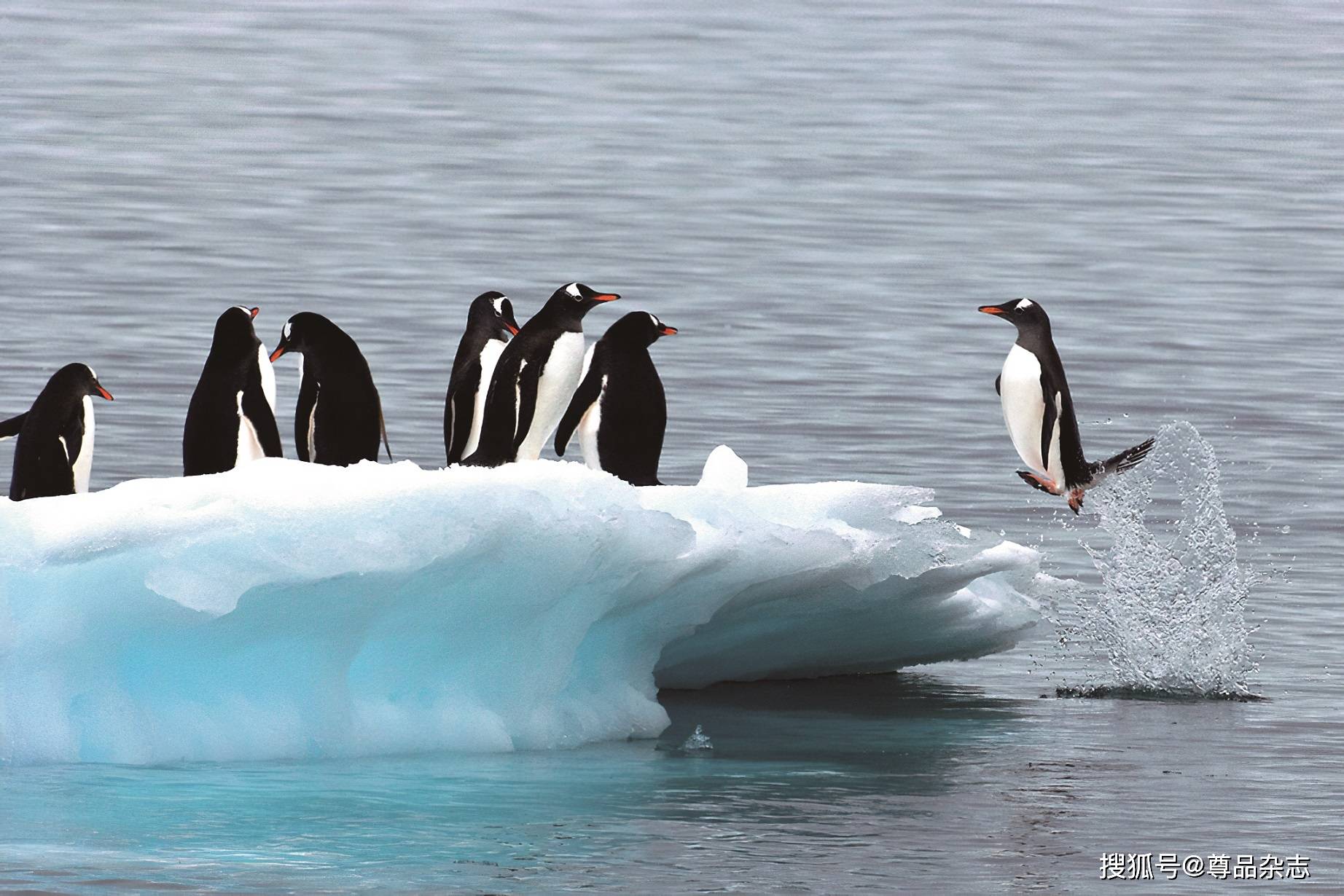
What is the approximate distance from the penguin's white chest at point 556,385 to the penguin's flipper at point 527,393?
0.7 inches

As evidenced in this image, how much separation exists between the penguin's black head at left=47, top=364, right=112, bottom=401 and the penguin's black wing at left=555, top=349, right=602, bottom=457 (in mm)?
1384

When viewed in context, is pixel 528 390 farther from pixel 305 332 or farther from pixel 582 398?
pixel 305 332

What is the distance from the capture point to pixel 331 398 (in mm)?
6895

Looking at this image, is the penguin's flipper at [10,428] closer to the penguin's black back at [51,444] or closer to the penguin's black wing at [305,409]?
the penguin's black back at [51,444]

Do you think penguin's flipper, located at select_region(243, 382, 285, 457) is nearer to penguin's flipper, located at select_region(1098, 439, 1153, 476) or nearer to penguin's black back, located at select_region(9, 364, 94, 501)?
penguin's black back, located at select_region(9, 364, 94, 501)

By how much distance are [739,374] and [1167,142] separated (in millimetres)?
23498

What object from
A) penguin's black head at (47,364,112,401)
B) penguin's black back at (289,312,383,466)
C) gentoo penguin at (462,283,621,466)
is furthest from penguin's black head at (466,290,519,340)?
penguin's black head at (47,364,112,401)

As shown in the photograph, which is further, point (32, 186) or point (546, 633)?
point (32, 186)

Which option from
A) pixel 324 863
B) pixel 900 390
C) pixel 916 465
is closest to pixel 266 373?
pixel 324 863

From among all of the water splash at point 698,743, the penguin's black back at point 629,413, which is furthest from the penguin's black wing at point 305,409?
the water splash at point 698,743

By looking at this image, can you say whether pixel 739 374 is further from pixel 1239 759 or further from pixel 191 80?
pixel 191 80

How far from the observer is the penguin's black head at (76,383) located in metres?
6.77

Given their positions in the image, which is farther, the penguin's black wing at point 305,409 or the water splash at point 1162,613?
the water splash at point 1162,613

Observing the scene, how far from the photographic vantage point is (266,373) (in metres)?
6.86
